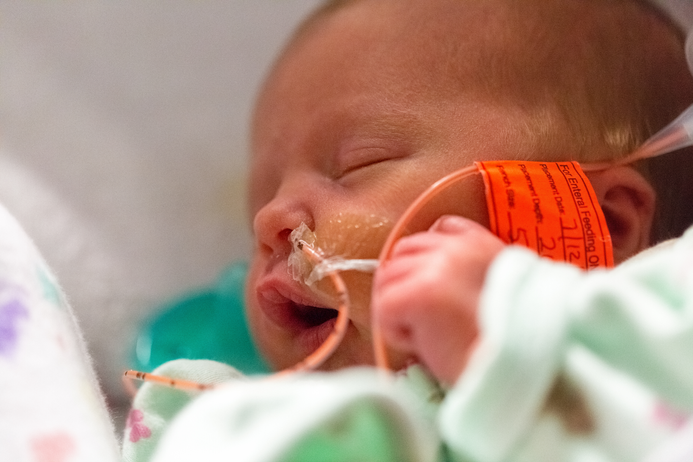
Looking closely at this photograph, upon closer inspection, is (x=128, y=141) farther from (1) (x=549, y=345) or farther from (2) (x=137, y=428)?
(1) (x=549, y=345)

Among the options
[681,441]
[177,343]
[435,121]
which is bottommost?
[177,343]

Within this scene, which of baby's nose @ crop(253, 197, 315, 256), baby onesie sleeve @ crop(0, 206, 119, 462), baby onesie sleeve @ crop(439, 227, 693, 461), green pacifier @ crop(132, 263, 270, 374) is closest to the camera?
baby onesie sleeve @ crop(439, 227, 693, 461)

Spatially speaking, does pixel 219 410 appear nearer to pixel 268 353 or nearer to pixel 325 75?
pixel 268 353

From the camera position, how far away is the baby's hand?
47 cm

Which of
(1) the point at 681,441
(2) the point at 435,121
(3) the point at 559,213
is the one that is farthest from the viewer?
(2) the point at 435,121

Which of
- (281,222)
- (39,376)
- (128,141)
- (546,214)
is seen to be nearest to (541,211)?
(546,214)

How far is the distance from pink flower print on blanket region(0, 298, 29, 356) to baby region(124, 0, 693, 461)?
0.66 feet

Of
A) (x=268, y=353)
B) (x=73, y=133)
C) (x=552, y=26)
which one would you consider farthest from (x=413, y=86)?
(x=73, y=133)

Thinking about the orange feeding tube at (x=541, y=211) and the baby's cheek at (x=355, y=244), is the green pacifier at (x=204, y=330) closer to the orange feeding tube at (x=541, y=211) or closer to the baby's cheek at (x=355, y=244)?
the baby's cheek at (x=355, y=244)

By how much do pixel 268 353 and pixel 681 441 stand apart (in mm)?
560

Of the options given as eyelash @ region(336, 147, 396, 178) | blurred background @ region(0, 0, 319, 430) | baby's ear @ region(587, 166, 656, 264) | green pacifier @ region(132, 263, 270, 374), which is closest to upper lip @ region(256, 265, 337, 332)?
eyelash @ region(336, 147, 396, 178)

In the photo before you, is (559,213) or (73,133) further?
(73,133)

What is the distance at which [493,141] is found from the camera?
0.74 metres

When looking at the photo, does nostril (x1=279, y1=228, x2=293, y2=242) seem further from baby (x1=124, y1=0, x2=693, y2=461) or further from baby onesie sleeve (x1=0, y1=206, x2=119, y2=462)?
baby onesie sleeve (x1=0, y1=206, x2=119, y2=462)
